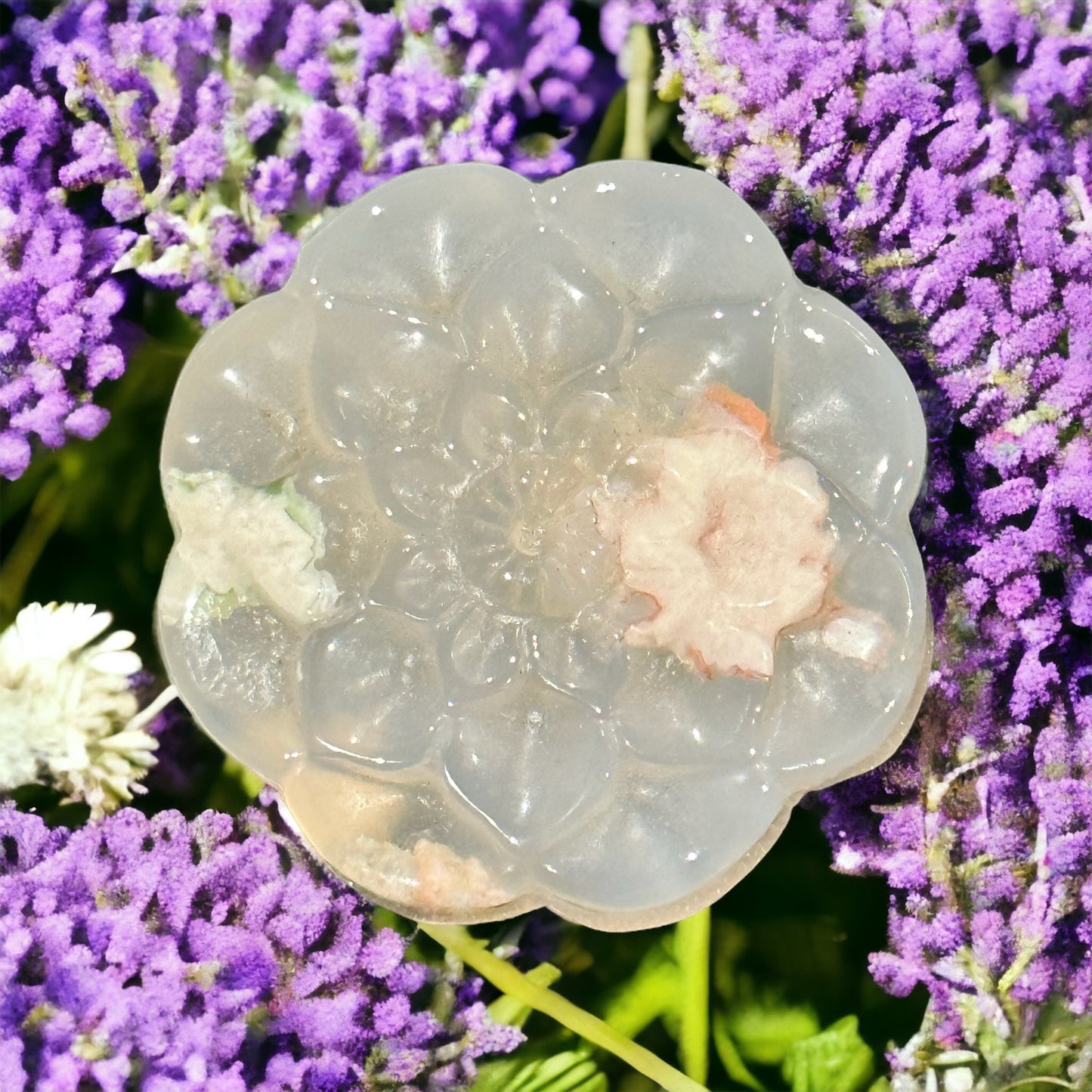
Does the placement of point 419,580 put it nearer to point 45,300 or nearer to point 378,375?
point 378,375

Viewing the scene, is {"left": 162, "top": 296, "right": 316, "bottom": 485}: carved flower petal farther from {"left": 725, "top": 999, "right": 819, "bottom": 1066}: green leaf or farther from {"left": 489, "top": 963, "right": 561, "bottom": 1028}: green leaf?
{"left": 725, "top": 999, "right": 819, "bottom": 1066}: green leaf

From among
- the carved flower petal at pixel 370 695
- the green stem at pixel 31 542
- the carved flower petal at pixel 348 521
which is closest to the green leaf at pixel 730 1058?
the carved flower petal at pixel 370 695

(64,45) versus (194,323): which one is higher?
(64,45)

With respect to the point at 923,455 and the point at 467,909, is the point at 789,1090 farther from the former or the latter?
the point at 923,455

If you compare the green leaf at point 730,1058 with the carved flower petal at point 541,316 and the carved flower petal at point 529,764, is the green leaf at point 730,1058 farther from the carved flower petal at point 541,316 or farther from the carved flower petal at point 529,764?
the carved flower petal at point 541,316

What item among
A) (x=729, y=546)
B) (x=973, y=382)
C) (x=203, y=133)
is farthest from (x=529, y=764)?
(x=203, y=133)

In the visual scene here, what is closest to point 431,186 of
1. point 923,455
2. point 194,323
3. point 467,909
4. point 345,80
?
point 345,80
